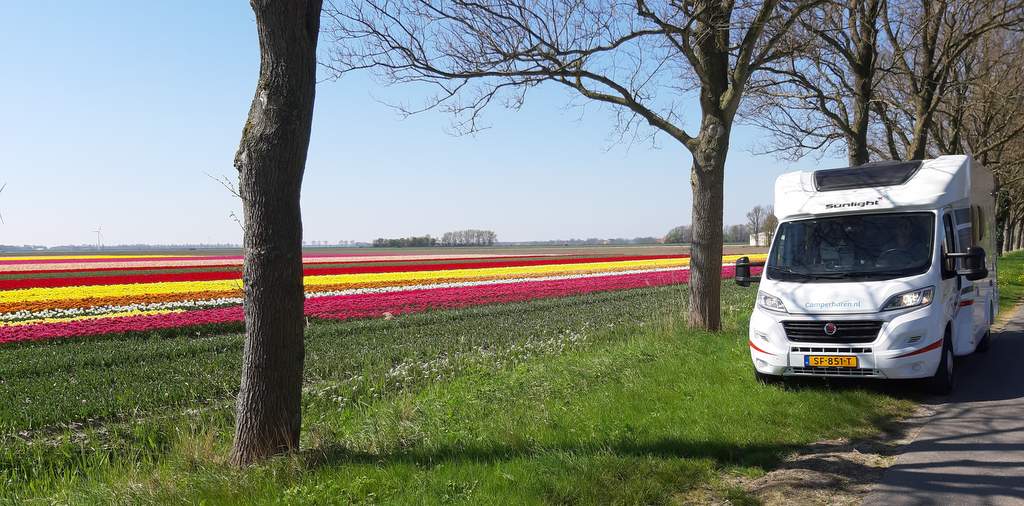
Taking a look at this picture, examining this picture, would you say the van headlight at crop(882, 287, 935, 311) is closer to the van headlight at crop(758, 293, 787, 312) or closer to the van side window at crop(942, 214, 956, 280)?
the van side window at crop(942, 214, 956, 280)

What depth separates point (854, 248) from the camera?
823cm

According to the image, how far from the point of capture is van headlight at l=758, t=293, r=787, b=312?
7879 mm

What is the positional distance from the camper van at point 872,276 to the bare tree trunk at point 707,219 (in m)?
1.87

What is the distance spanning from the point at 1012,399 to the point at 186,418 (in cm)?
888

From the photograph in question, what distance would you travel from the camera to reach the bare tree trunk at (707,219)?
36.7ft

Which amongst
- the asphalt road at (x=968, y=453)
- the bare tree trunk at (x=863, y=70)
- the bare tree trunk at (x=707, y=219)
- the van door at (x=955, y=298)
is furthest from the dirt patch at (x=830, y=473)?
the bare tree trunk at (x=863, y=70)

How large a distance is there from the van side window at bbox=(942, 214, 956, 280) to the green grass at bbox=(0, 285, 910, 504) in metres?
1.68

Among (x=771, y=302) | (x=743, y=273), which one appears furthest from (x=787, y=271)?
(x=743, y=273)

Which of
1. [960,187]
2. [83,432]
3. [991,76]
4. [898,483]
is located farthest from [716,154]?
[991,76]

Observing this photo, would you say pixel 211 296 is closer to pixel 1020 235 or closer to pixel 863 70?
pixel 863 70

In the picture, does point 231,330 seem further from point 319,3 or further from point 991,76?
point 991,76

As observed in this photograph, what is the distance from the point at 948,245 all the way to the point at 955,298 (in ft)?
2.10

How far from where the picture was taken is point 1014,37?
23125mm

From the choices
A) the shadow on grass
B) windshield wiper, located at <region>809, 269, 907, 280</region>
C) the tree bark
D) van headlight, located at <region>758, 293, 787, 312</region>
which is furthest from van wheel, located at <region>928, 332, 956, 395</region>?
the tree bark
